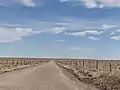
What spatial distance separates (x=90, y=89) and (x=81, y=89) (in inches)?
33.5

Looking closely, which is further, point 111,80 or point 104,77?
point 104,77

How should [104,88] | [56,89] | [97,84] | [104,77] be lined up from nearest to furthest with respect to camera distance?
[56,89] → [104,88] → [97,84] → [104,77]

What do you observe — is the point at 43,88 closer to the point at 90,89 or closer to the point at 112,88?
the point at 90,89

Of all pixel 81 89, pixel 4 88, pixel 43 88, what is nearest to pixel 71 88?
pixel 81 89

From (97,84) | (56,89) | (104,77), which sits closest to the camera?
(56,89)

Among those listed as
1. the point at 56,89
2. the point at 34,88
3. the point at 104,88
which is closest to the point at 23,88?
the point at 34,88

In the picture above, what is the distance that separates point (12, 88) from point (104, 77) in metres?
9.11

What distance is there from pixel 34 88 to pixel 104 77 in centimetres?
809

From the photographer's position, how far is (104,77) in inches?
981

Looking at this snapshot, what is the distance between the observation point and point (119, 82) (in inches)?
854

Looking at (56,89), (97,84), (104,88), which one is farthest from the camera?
(97,84)

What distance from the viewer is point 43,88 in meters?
19.4

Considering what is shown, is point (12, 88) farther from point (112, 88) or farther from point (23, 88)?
point (112, 88)

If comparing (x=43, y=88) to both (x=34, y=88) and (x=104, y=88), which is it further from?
(x=104, y=88)
